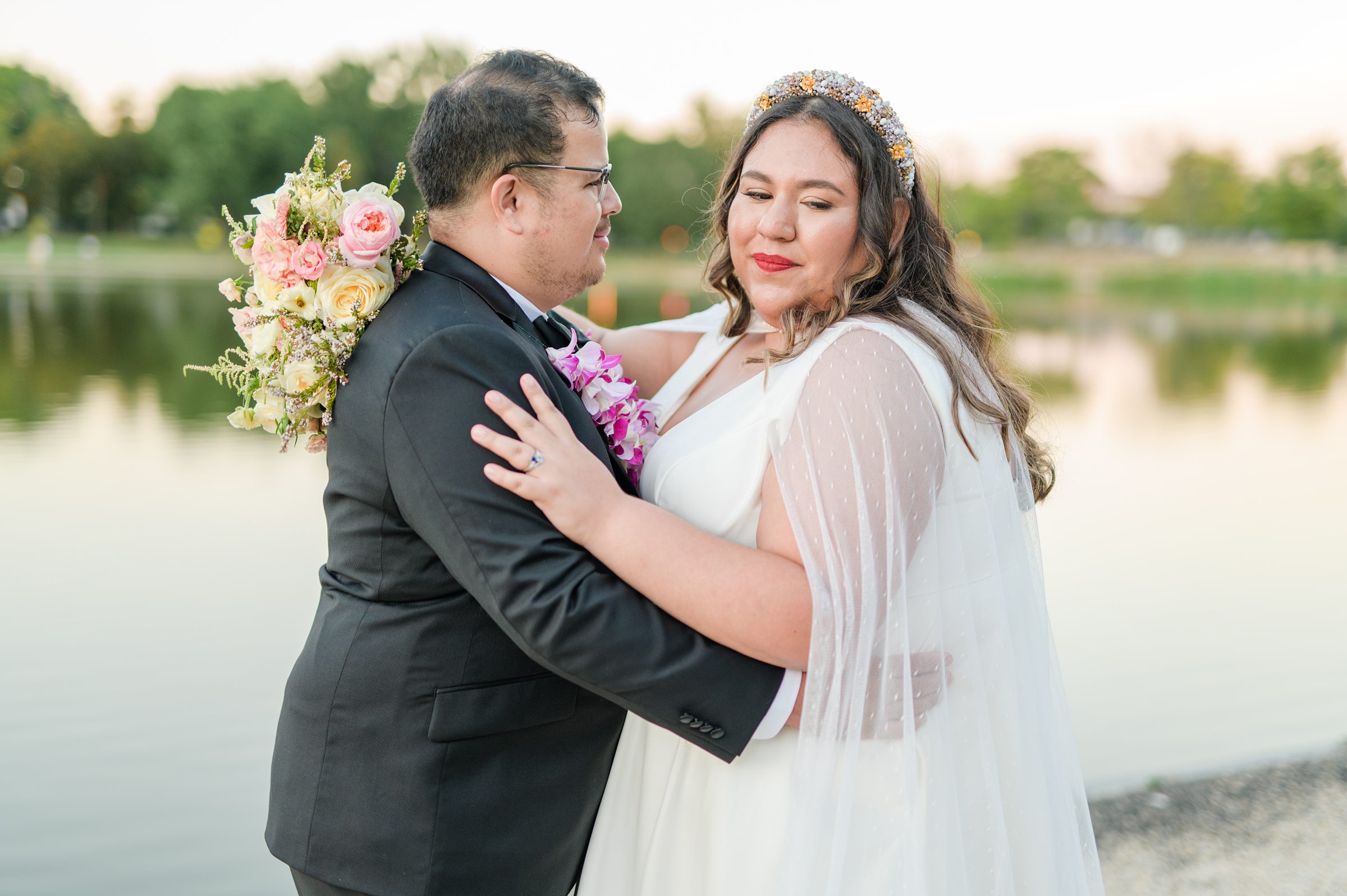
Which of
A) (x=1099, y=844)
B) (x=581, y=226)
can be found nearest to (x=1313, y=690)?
(x=1099, y=844)

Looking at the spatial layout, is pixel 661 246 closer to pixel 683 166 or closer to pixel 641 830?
pixel 683 166

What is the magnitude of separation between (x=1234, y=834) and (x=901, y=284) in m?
3.16

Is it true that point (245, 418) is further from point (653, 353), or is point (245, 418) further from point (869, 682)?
point (869, 682)

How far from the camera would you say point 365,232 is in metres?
2.20

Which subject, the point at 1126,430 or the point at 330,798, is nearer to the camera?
the point at 330,798

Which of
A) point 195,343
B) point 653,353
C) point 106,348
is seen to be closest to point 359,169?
point 195,343

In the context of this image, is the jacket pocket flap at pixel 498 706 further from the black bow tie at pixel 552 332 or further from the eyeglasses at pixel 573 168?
the eyeglasses at pixel 573 168

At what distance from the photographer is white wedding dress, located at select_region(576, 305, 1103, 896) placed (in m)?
2.24

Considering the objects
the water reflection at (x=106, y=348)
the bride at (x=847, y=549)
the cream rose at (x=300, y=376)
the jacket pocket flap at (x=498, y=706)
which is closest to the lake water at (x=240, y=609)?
the water reflection at (x=106, y=348)

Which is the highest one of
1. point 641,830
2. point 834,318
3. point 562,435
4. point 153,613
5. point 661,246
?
point 834,318

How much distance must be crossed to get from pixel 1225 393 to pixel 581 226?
22.3m

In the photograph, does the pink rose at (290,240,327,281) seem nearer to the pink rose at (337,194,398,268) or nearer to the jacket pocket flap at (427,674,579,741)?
the pink rose at (337,194,398,268)

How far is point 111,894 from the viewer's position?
4.65 m

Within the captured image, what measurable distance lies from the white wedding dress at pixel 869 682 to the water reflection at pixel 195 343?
4.38 meters
